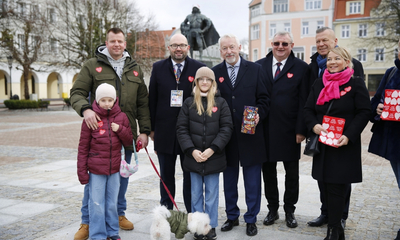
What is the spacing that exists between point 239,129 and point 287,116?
653 mm

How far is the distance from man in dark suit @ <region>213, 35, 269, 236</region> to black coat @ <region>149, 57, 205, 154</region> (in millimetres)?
434

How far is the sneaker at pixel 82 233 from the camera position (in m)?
3.93

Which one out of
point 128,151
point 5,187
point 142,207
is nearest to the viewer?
point 128,151

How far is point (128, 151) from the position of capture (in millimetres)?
4242

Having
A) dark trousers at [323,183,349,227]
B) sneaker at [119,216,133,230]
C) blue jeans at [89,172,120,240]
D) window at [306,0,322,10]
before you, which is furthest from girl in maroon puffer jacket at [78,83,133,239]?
window at [306,0,322,10]

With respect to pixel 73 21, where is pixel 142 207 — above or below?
below

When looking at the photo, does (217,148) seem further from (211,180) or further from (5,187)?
(5,187)

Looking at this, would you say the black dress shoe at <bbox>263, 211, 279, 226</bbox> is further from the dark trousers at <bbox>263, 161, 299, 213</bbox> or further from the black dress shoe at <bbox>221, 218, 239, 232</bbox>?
the black dress shoe at <bbox>221, 218, 239, 232</bbox>

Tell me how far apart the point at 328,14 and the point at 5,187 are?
48.3 meters

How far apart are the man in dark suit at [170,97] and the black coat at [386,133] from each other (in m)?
2.15

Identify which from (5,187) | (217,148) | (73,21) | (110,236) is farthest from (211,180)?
(73,21)

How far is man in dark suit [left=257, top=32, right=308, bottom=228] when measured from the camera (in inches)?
173

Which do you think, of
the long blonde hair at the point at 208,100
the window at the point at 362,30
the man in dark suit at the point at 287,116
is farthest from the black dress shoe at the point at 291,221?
the window at the point at 362,30

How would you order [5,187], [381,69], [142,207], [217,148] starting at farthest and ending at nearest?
[381,69] < [5,187] < [142,207] < [217,148]
